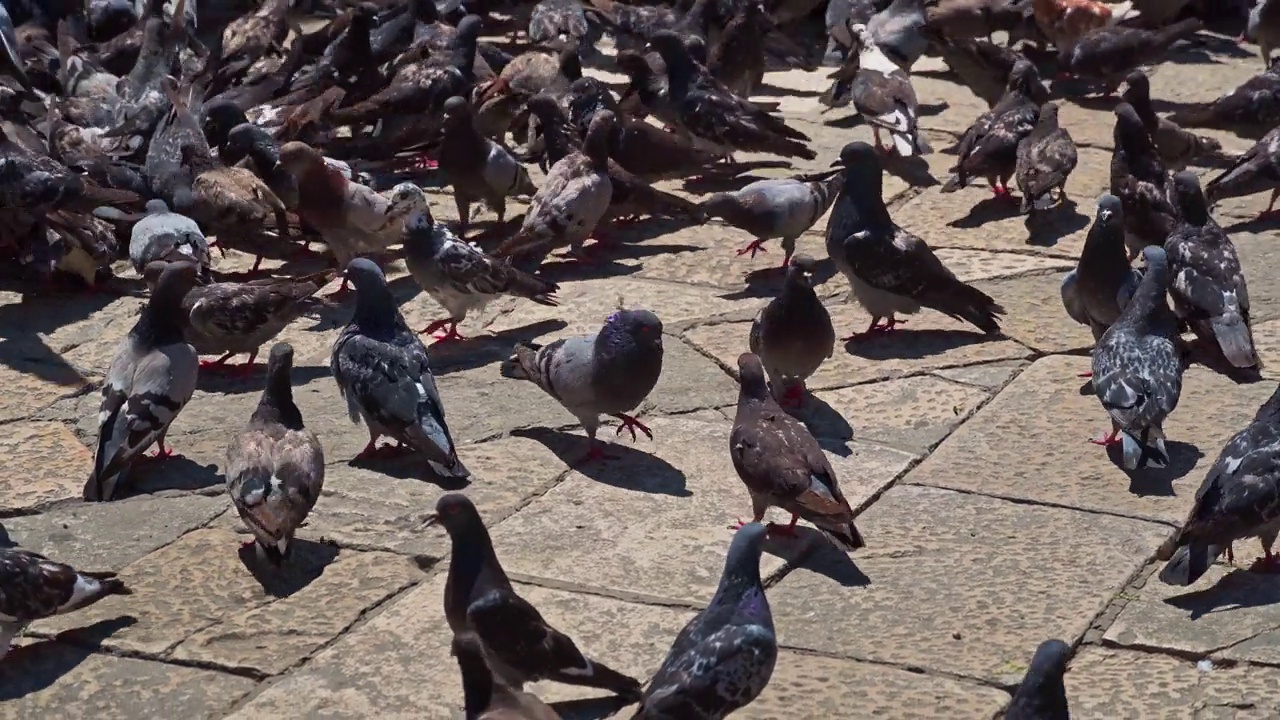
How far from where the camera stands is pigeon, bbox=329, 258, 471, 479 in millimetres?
6746

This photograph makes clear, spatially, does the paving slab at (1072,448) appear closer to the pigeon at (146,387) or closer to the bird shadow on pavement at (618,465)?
the bird shadow on pavement at (618,465)

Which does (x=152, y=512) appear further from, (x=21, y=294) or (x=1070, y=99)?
(x=1070, y=99)

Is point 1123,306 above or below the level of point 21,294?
above

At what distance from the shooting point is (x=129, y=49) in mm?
12570

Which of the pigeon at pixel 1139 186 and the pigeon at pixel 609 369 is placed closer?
the pigeon at pixel 609 369

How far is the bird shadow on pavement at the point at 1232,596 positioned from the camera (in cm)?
569

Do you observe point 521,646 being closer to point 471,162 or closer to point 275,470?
point 275,470

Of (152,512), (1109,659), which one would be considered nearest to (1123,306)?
(1109,659)

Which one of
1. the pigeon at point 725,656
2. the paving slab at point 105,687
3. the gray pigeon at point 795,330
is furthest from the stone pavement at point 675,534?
the pigeon at point 725,656

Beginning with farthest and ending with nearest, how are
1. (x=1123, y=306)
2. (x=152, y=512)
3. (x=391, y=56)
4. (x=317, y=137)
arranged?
(x=391, y=56), (x=317, y=137), (x=1123, y=306), (x=152, y=512)

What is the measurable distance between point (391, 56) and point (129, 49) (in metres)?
2.00

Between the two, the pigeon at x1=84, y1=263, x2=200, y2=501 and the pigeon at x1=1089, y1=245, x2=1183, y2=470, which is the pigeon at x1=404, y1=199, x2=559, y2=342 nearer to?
the pigeon at x1=84, y1=263, x2=200, y2=501

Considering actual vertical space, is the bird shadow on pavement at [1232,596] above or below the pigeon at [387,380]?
below

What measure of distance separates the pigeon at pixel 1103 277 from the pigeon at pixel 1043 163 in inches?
57.3
